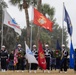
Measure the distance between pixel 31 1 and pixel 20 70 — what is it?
40.6 ft

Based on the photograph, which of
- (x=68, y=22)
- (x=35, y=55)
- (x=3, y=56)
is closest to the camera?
(x=35, y=55)

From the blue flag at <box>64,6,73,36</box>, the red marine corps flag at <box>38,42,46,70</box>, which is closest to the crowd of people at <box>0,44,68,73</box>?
the red marine corps flag at <box>38,42,46,70</box>

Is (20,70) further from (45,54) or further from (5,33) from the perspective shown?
(5,33)

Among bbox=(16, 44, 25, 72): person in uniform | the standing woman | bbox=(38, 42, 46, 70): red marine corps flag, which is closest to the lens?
bbox=(38, 42, 46, 70): red marine corps flag

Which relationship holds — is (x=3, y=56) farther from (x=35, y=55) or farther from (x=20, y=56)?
(x=35, y=55)

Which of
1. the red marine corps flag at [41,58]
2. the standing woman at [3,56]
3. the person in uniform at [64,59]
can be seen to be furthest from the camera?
the standing woman at [3,56]

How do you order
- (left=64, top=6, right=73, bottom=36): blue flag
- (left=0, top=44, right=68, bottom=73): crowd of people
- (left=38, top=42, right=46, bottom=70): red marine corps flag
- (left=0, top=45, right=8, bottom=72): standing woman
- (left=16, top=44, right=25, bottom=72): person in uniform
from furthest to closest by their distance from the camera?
(left=64, top=6, right=73, bottom=36): blue flag → (left=0, top=45, right=8, bottom=72): standing woman → (left=16, top=44, right=25, bottom=72): person in uniform → (left=0, top=44, right=68, bottom=73): crowd of people → (left=38, top=42, right=46, bottom=70): red marine corps flag

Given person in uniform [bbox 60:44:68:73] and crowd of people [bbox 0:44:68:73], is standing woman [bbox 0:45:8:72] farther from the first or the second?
person in uniform [bbox 60:44:68:73]

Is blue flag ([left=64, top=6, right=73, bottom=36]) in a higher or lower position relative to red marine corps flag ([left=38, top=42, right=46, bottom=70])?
higher

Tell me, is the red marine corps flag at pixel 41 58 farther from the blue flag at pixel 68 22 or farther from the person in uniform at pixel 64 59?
the blue flag at pixel 68 22

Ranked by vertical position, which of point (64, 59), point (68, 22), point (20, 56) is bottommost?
point (64, 59)

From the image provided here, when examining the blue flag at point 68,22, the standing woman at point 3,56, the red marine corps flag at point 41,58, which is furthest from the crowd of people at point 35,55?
the blue flag at point 68,22

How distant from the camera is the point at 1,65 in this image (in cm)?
2553

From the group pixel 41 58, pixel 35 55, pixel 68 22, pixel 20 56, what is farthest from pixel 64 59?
pixel 68 22
